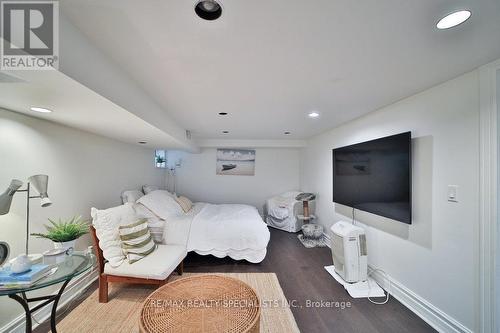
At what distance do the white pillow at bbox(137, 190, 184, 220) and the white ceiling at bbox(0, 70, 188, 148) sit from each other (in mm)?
1241

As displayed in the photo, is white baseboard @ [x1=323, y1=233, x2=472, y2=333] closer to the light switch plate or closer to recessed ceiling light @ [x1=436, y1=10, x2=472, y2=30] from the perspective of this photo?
the light switch plate

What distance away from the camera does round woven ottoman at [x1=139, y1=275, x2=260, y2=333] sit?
117 cm

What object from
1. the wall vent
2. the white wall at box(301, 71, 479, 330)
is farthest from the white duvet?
the wall vent

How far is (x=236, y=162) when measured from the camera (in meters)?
5.32

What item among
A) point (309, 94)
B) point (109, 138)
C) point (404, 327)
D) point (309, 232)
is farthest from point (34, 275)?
point (309, 232)

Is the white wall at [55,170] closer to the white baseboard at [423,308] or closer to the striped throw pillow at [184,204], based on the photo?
the striped throw pillow at [184,204]

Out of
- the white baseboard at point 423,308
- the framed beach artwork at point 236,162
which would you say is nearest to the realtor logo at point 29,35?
the white baseboard at point 423,308

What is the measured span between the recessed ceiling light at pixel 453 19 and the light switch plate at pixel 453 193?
4.29 ft

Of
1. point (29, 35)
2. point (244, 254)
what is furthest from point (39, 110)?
point (244, 254)

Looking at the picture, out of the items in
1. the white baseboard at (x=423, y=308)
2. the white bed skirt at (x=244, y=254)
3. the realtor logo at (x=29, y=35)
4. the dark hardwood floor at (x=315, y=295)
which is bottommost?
the dark hardwood floor at (x=315, y=295)

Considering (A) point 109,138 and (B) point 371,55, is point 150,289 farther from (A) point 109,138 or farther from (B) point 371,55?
(B) point 371,55

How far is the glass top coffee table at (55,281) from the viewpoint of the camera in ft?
4.00

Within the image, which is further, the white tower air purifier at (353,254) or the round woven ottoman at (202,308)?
the white tower air purifier at (353,254)

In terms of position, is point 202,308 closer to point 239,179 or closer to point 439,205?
point 439,205
